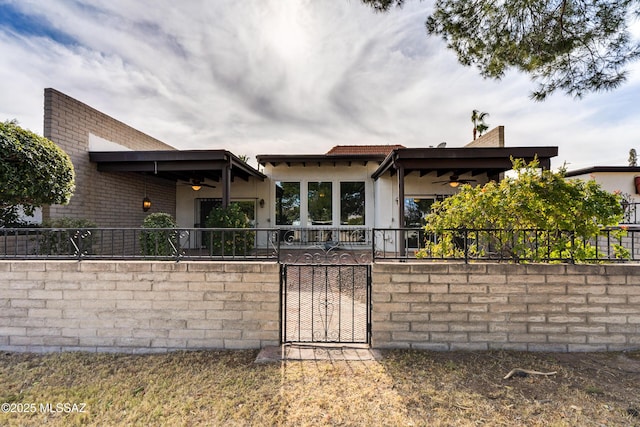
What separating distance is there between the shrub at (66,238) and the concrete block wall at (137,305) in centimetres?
24

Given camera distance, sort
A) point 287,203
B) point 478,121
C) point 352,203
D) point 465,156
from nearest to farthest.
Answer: point 465,156, point 352,203, point 287,203, point 478,121

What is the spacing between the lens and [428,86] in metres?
7.12

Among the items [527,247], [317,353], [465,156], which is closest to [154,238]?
[317,353]

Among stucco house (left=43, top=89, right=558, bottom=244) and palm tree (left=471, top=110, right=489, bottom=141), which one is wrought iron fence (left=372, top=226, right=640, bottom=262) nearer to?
stucco house (left=43, top=89, right=558, bottom=244)

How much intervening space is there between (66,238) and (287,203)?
21.7 feet

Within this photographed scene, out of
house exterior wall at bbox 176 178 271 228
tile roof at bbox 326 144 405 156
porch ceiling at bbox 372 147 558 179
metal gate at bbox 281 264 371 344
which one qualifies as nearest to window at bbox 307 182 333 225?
house exterior wall at bbox 176 178 271 228

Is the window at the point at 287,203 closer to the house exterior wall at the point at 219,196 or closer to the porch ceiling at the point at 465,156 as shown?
the house exterior wall at the point at 219,196

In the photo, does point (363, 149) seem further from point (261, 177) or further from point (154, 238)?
point (154, 238)

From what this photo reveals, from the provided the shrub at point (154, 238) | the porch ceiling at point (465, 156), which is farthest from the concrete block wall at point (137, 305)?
the porch ceiling at point (465, 156)

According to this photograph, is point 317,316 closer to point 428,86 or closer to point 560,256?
point 560,256

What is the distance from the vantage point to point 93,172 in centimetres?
708

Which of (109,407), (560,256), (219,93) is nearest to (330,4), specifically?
(219,93)

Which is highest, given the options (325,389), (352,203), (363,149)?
(363,149)

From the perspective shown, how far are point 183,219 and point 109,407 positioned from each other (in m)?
9.64
